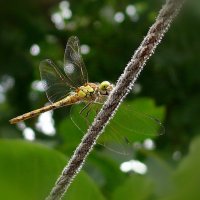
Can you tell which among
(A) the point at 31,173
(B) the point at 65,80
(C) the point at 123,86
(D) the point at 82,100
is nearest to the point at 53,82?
(B) the point at 65,80

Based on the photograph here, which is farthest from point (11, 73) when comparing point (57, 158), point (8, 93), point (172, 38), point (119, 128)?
point (57, 158)

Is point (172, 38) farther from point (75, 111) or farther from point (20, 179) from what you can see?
point (20, 179)

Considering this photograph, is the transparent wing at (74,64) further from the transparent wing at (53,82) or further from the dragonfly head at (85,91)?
the dragonfly head at (85,91)

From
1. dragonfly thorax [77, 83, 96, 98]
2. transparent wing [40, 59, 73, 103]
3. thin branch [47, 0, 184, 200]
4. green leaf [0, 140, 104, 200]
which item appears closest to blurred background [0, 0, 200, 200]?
transparent wing [40, 59, 73, 103]

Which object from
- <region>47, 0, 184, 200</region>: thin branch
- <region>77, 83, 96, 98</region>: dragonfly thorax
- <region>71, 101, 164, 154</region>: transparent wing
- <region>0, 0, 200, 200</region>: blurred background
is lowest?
<region>47, 0, 184, 200</region>: thin branch

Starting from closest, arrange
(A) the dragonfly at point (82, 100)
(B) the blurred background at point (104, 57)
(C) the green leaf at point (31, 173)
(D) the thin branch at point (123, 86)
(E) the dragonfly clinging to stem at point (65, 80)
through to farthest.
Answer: (D) the thin branch at point (123, 86) < (C) the green leaf at point (31, 173) < (A) the dragonfly at point (82, 100) < (E) the dragonfly clinging to stem at point (65, 80) < (B) the blurred background at point (104, 57)

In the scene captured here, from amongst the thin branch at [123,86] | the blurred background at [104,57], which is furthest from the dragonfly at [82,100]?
the blurred background at [104,57]

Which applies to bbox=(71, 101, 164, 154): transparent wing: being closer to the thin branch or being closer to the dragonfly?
the dragonfly
